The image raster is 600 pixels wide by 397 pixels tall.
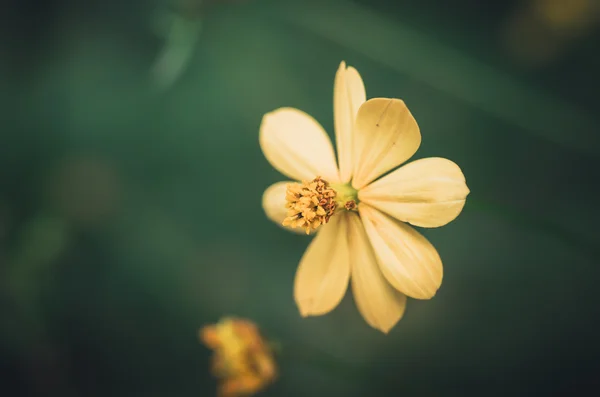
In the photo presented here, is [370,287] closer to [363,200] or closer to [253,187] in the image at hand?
[363,200]

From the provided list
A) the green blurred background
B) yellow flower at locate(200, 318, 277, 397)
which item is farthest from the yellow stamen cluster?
the green blurred background

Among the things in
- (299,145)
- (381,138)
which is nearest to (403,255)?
(381,138)

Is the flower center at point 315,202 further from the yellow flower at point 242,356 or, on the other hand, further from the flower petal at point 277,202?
the yellow flower at point 242,356

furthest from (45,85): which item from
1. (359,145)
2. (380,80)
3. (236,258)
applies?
(359,145)

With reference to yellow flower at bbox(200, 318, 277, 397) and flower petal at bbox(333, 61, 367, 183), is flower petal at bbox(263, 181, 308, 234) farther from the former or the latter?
yellow flower at bbox(200, 318, 277, 397)

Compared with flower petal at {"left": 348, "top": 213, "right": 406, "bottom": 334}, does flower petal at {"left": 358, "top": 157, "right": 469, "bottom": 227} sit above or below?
above

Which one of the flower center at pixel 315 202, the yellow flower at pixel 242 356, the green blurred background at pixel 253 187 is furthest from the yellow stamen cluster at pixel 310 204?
the green blurred background at pixel 253 187
